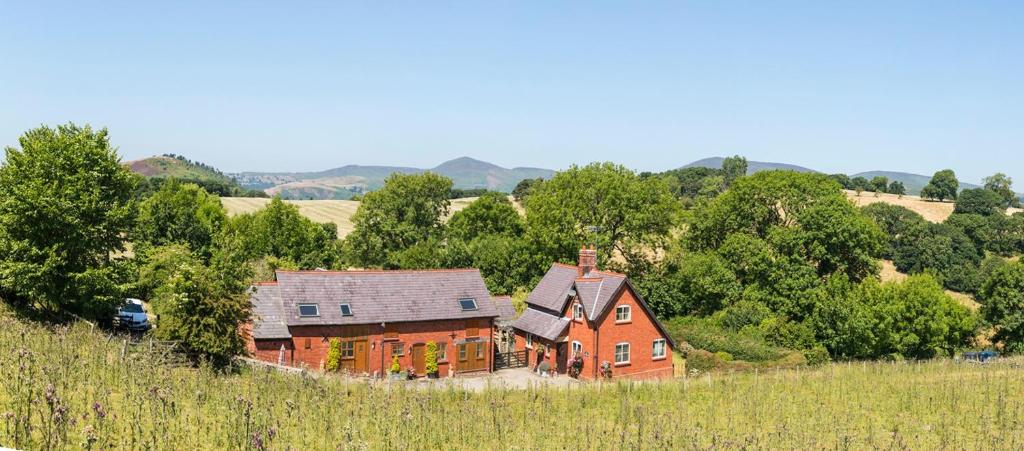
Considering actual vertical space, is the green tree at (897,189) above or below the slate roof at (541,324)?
above

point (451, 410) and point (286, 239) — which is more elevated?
point (286, 239)

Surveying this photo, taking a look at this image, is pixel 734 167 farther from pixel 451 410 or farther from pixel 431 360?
pixel 451 410

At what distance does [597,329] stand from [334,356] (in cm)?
1393

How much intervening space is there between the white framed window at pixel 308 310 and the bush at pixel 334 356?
5.48ft

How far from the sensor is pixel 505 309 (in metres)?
47.6

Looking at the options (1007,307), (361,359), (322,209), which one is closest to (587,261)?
(361,359)

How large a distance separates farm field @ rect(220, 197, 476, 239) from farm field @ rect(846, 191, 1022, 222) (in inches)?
2536

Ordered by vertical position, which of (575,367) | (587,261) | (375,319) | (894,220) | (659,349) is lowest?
(575,367)

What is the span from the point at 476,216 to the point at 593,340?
29.2m

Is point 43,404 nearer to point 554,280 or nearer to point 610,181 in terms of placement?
point 554,280

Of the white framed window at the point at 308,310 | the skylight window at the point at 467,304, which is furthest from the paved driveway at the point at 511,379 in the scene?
the white framed window at the point at 308,310

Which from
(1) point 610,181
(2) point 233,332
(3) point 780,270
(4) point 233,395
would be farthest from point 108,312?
(3) point 780,270

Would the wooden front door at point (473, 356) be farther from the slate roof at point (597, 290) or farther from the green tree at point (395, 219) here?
the green tree at point (395, 219)

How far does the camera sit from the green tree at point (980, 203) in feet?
341
